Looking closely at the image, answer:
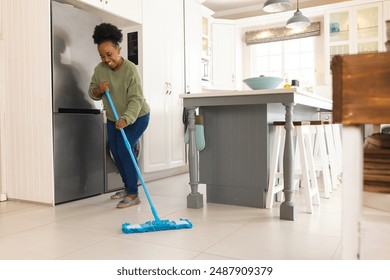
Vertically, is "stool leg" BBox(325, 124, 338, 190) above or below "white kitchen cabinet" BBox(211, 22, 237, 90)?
below

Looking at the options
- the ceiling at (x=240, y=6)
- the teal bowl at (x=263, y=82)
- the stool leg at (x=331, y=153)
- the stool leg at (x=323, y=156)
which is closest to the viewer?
the teal bowl at (x=263, y=82)

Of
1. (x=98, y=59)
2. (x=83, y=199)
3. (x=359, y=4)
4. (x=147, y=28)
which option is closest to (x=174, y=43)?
(x=147, y=28)

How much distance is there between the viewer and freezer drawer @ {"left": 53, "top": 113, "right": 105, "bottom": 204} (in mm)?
2643

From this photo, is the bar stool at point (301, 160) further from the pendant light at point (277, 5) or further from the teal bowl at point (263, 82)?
the pendant light at point (277, 5)

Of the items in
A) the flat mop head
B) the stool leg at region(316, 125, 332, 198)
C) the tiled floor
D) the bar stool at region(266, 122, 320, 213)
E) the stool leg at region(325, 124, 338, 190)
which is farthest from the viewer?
the stool leg at region(325, 124, 338, 190)

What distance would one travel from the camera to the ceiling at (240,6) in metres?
5.67

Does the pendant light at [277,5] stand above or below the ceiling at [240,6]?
below

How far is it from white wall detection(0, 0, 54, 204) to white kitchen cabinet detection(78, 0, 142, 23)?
498 millimetres

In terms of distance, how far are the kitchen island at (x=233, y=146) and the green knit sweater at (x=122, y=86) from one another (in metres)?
0.34

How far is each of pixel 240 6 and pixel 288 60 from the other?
4.07 feet

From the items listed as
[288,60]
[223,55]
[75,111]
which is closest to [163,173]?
[75,111]

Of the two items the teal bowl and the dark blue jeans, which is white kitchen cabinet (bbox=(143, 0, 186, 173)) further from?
the teal bowl

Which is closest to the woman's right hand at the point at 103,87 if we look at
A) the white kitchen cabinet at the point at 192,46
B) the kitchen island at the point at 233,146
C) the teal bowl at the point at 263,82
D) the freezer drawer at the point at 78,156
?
the freezer drawer at the point at 78,156

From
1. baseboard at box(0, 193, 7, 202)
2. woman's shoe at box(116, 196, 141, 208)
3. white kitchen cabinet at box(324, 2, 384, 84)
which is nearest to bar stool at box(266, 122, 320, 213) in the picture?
woman's shoe at box(116, 196, 141, 208)
